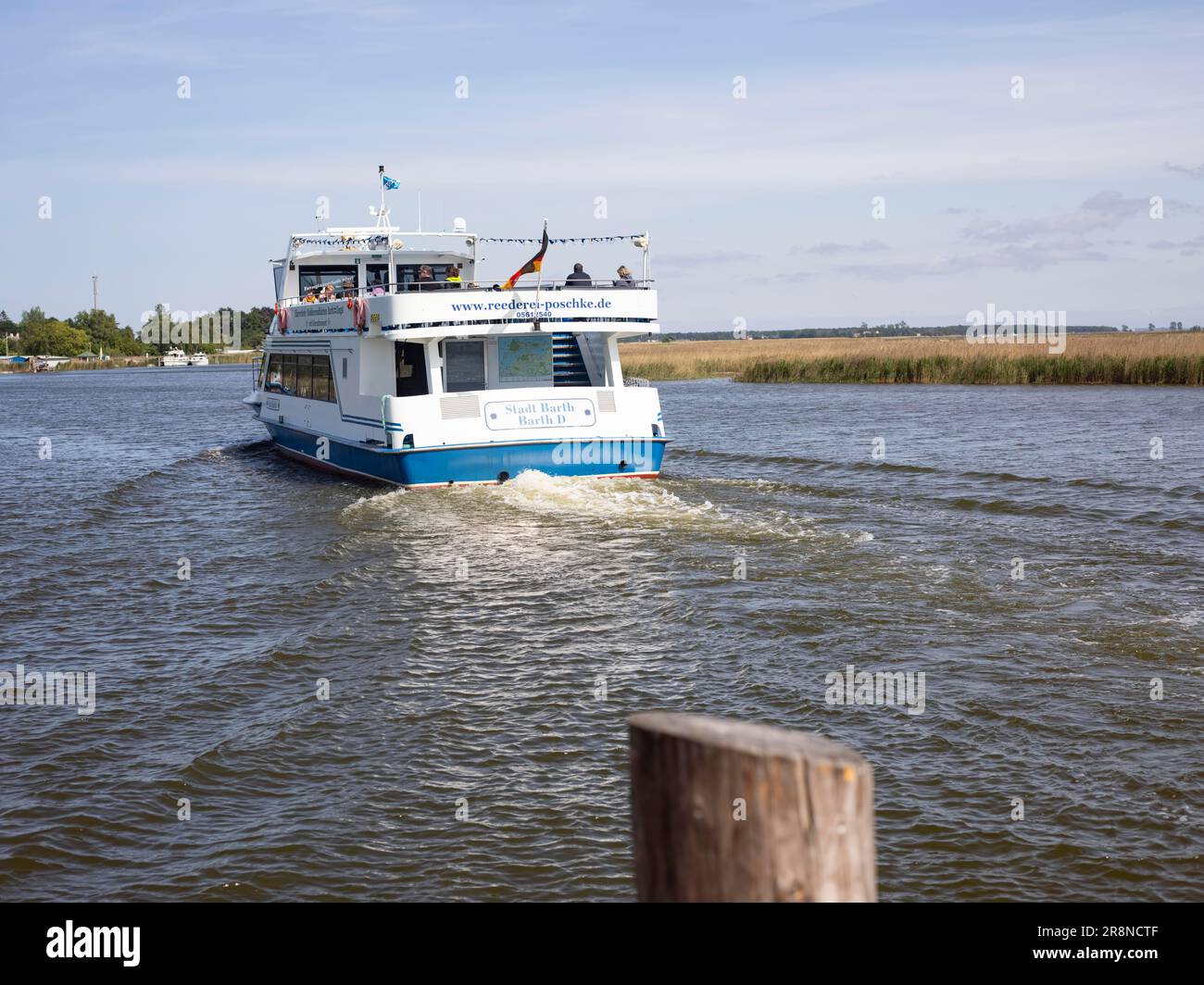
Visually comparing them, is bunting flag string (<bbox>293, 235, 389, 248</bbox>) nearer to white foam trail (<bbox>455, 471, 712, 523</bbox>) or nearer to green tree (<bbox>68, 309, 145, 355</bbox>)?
white foam trail (<bbox>455, 471, 712, 523</bbox>)

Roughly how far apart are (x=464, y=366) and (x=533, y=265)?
7.63 feet

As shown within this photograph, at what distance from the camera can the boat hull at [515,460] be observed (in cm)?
2020

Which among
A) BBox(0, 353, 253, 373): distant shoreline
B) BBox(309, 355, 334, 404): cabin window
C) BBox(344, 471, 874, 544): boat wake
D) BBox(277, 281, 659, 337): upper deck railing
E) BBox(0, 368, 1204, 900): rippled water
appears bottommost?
BBox(0, 368, 1204, 900): rippled water

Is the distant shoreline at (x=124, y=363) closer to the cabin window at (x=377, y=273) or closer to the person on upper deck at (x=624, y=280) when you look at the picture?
the cabin window at (x=377, y=273)

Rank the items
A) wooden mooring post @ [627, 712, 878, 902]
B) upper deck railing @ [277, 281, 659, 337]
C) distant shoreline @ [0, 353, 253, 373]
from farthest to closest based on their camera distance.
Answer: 1. distant shoreline @ [0, 353, 253, 373]
2. upper deck railing @ [277, 281, 659, 337]
3. wooden mooring post @ [627, 712, 878, 902]

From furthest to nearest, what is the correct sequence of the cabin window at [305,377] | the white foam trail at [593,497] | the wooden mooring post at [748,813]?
the cabin window at [305,377], the white foam trail at [593,497], the wooden mooring post at [748,813]

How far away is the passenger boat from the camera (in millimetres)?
20219

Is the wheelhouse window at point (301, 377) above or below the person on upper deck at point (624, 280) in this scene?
below

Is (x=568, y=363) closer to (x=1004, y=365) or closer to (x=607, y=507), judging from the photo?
(x=607, y=507)

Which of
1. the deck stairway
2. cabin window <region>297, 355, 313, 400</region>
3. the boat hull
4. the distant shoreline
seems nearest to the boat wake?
the boat hull

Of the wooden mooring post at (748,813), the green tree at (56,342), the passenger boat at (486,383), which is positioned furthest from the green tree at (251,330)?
the wooden mooring post at (748,813)

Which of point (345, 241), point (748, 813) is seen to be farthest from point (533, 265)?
point (748, 813)

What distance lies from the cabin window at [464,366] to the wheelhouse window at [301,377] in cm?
366

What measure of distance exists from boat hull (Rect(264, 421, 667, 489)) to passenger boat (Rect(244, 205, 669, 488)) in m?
0.02
